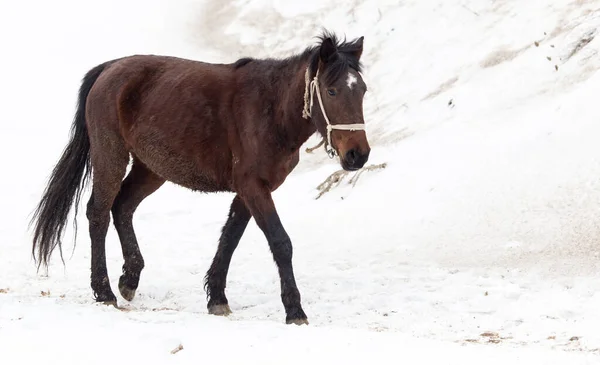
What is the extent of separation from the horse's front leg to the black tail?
236 cm

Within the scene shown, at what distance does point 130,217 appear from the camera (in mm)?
8617

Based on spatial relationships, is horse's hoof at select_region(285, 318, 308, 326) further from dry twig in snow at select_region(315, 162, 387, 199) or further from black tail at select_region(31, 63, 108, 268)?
dry twig in snow at select_region(315, 162, 387, 199)

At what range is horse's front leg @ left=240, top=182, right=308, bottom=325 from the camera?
6.84 m

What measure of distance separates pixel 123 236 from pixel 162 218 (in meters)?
4.59

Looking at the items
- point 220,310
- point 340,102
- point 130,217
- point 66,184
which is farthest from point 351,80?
point 66,184

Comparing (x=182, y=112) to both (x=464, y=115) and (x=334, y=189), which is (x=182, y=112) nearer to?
(x=334, y=189)

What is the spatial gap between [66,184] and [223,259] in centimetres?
200

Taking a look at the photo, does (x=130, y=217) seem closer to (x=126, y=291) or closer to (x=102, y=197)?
(x=102, y=197)

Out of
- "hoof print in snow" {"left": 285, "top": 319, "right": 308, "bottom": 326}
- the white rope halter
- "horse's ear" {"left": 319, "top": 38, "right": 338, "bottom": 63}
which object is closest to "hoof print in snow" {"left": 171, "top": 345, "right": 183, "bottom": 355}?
"hoof print in snow" {"left": 285, "top": 319, "right": 308, "bottom": 326}

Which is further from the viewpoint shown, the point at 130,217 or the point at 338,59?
the point at 130,217

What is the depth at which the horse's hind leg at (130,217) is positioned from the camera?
8.53 meters

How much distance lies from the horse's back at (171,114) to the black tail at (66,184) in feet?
1.11

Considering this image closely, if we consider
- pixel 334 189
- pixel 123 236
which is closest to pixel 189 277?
pixel 123 236

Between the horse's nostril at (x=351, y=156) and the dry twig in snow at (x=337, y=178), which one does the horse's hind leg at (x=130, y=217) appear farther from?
the dry twig in snow at (x=337, y=178)
